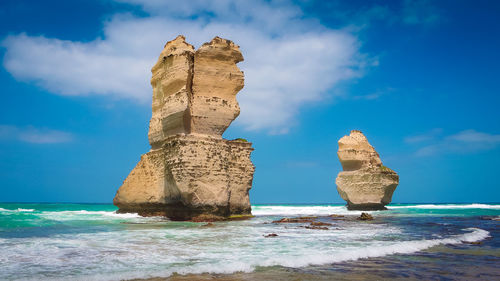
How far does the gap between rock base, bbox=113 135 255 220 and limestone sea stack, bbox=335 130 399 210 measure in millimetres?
Result: 17865

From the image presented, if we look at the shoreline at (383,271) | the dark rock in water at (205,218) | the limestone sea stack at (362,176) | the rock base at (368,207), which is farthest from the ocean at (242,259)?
the rock base at (368,207)

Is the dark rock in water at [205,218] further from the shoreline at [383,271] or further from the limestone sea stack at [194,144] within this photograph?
the shoreline at [383,271]

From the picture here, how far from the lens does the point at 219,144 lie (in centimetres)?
1956

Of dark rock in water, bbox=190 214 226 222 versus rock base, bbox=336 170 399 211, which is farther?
rock base, bbox=336 170 399 211

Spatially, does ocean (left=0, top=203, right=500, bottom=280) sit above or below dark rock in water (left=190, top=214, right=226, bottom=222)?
below

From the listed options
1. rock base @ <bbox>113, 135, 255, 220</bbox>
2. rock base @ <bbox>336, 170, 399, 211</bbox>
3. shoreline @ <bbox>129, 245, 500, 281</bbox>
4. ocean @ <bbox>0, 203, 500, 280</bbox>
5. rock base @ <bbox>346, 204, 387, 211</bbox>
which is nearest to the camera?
shoreline @ <bbox>129, 245, 500, 281</bbox>

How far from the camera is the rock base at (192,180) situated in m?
18.4

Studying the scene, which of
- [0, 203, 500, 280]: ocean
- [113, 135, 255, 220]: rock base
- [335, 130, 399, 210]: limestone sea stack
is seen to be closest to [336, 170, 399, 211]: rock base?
[335, 130, 399, 210]: limestone sea stack

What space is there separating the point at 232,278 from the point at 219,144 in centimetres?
1390

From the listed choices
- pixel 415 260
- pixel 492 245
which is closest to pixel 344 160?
pixel 492 245

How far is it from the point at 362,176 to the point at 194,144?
73.9 feet

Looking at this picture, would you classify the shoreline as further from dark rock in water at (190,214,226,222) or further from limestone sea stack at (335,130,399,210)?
limestone sea stack at (335,130,399,210)

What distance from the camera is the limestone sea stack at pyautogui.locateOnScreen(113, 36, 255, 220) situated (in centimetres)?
1853

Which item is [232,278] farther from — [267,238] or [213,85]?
[213,85]
